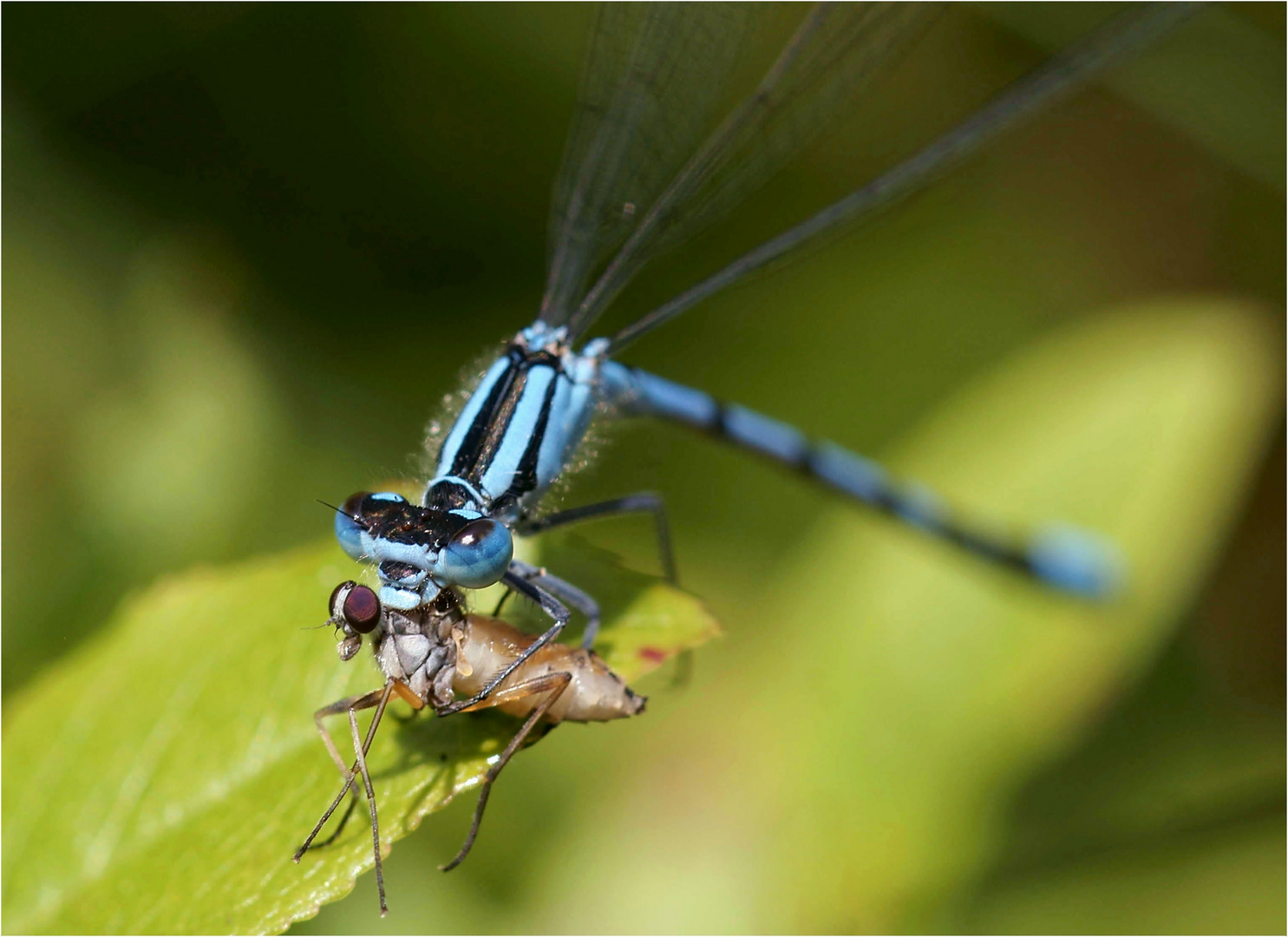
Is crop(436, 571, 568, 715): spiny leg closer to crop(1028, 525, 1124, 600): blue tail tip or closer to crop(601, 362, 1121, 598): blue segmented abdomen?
crop(601, 362, 1121, 598): blue segmented abdomen

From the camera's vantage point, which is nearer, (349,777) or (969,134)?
(349,777)

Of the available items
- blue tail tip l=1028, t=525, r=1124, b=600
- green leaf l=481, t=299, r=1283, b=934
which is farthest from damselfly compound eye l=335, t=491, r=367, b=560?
blue tail tip l=1028, t=525, r=1124, b=600

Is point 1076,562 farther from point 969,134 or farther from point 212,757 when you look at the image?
point 212,757

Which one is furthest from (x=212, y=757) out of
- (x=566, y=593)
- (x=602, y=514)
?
(x=602, y=514)

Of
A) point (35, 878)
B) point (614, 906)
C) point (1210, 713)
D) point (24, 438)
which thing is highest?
point (1210, 713)

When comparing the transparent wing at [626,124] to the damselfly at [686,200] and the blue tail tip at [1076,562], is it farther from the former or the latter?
the blue tail tip at [1076,562]

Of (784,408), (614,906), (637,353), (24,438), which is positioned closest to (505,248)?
(637,353)

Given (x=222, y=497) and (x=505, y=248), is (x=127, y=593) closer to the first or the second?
(x=222, y=497)

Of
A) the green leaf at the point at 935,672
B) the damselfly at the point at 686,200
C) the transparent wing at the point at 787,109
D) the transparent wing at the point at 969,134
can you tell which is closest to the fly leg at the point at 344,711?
the damselfly at the point at 686,200
